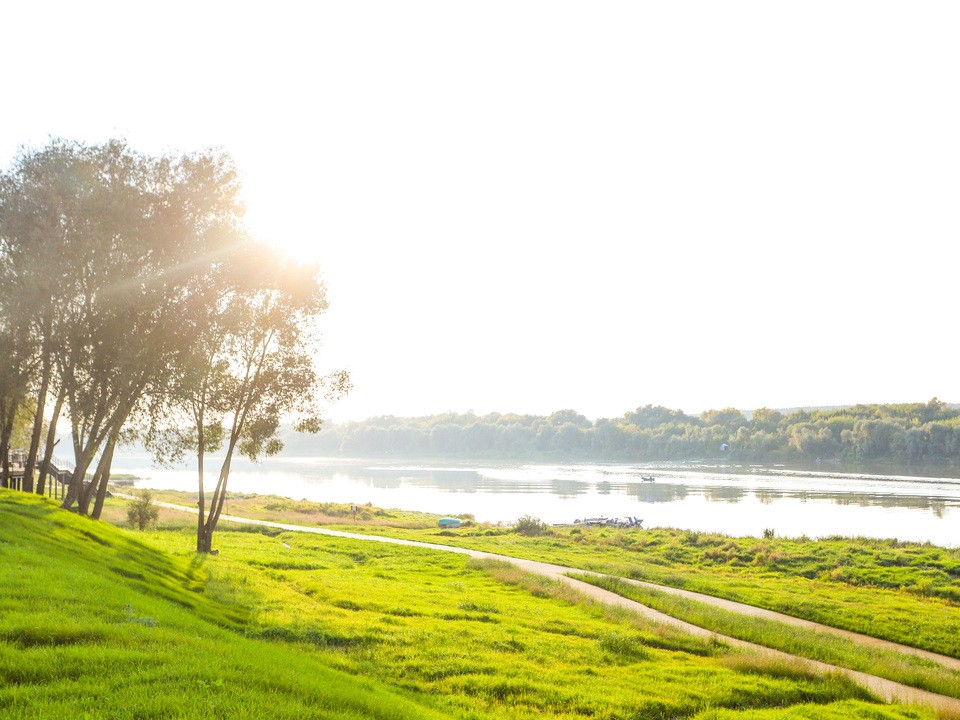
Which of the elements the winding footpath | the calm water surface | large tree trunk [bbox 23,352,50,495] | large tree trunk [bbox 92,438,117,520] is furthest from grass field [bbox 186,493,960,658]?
large tree trunk [bbox 23,352,50,495]

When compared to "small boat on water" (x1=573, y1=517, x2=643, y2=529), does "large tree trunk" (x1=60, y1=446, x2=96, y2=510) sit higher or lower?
higher

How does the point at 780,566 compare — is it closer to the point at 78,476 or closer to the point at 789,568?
the point at 789,568

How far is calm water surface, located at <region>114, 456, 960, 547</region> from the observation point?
222 ft

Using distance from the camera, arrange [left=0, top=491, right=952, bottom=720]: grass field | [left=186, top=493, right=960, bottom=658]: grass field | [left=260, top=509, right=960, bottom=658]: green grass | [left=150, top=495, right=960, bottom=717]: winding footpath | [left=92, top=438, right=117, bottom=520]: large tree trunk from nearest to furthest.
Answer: [left=0, top=491, right=952, bottom=720]: grass field → [left=150, top=495, right=960, bottom=717]: winding footpath → [left=260, top=509, right=960, bottom=658]: green grass → [left=186, top=493, right=960, bottom=658]: grass field → [left=92, top=438, right=117, bottom=520]: large tree trunk

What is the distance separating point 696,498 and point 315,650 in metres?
88.9

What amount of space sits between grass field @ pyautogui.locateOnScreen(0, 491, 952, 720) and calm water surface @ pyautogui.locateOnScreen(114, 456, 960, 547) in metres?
45.9

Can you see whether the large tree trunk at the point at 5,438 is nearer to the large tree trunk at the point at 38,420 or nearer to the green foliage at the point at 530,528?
the large tree trunk at the point at 38,420

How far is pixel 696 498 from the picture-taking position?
3826 inches

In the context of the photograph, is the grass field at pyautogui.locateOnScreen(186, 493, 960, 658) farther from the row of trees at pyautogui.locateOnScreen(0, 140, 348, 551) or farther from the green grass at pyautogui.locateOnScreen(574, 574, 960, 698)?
the row of trees at pyautogui.locateOnScreen(0, 140, 348, 551)

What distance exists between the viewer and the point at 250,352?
106 ft

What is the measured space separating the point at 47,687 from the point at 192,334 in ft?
67.0

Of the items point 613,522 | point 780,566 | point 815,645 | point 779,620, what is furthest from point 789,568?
point 613,522

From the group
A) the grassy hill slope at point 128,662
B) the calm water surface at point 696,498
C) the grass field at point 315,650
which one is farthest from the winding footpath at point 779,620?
the calm water surface at point 696,498

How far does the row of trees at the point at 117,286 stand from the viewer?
82.3 feet
